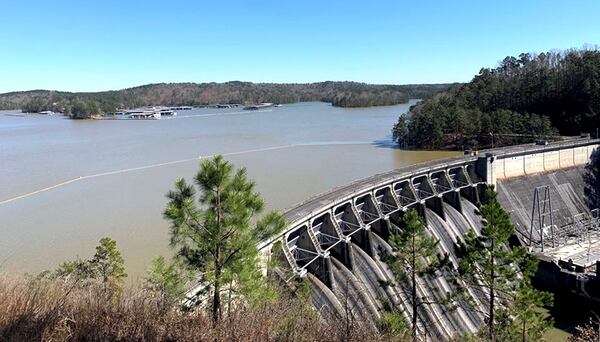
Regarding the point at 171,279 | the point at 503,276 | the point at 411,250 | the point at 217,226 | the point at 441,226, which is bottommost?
the point at 441,226

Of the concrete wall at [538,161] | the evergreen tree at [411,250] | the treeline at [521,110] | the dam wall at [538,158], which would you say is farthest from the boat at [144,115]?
the evergreen tree at [411,250]

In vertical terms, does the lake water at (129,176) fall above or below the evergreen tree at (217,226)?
below

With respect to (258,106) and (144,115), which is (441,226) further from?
(258,106)

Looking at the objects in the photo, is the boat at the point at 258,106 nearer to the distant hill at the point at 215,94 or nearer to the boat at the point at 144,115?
the distant hill at the point at 215,94

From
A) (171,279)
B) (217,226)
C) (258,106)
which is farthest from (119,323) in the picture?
(258,106)

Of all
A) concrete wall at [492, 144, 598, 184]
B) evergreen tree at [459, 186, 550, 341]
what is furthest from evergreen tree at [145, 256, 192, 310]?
concrete wall at [492, 144, 598, 184]

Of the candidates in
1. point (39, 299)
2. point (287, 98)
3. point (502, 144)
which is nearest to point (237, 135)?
point (502, 144)
